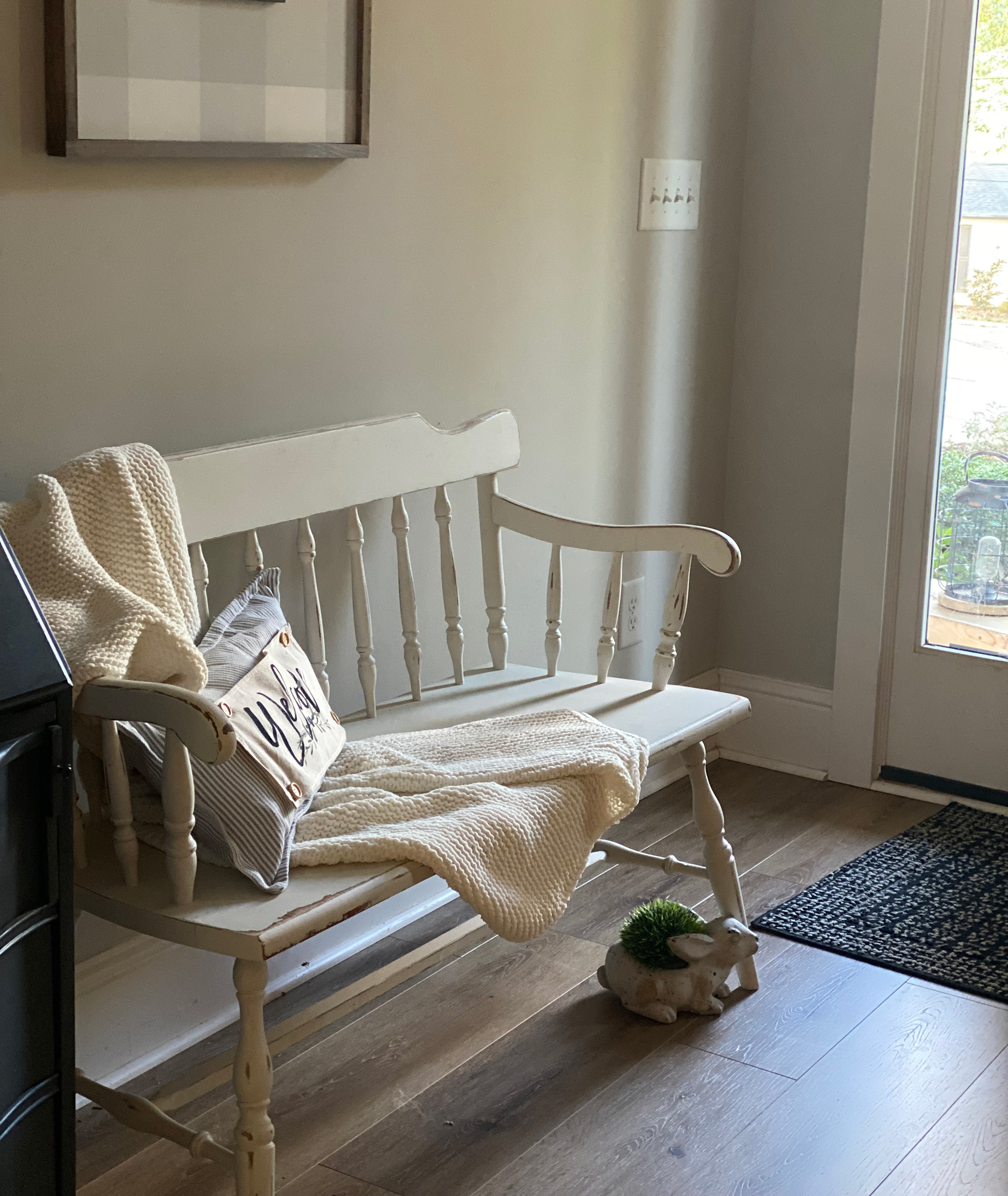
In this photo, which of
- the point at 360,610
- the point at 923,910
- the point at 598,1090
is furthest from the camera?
the point at 923,910

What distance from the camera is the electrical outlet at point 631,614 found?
268 centimetres

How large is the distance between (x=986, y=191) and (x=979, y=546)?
0.68 meters

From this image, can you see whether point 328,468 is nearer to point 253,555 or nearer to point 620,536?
point 253,555

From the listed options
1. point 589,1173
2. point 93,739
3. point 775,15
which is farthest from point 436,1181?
point 775,15

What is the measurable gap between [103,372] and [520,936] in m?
0.81

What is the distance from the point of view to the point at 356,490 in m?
1.88

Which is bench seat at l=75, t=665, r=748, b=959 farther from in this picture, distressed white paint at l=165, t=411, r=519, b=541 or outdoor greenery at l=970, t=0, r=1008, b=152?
outdoor greenery at l=970, t=0, r=1008, b=152

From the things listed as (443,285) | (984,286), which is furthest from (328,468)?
A: (984,286)

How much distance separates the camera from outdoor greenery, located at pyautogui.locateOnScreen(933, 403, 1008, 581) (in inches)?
106

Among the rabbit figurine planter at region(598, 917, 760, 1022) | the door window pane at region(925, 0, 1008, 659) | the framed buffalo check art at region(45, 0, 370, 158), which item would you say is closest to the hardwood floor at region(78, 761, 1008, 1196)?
the rabbit figurine planter at region(598, 917, 760, 1022)

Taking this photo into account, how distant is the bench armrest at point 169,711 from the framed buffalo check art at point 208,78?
0.64m

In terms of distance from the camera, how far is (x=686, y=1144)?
1.67 metres

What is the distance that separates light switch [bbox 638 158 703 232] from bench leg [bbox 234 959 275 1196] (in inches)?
65.8

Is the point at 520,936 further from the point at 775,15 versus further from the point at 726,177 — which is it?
the point at 775,15
